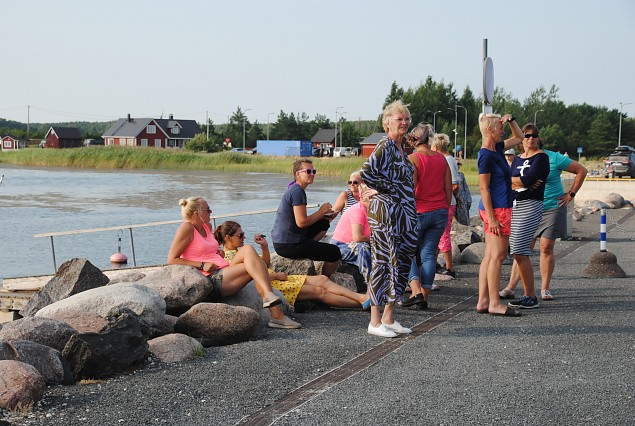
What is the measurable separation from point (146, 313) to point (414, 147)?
3516mm

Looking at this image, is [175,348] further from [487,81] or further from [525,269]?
[487,81]

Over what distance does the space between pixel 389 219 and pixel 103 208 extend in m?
31.1

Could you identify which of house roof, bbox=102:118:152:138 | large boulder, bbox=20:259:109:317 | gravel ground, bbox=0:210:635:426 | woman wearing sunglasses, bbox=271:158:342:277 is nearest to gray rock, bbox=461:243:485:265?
woman wearing sunglasses, bbox=271:158:342:277

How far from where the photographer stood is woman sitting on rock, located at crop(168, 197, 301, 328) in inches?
316

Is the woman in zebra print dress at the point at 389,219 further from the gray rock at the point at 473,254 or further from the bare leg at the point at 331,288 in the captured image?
the gray rock at the point at 473,254

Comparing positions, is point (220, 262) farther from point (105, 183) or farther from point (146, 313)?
point (105, 183)

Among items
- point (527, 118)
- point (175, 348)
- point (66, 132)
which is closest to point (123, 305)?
point (175, 348)

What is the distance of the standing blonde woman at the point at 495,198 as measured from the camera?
8.42 metres

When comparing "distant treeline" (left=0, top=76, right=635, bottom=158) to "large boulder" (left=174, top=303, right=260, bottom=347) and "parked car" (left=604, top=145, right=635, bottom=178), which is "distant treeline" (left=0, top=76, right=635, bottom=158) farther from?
"large boulder" (left=174, top=303, right=260, bottom=347)

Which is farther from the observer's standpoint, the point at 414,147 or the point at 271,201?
the point at 271,201

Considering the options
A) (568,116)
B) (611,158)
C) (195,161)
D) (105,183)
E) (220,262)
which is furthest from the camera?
(568,116)

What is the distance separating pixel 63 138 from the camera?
137375 mm

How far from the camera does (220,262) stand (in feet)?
28.3

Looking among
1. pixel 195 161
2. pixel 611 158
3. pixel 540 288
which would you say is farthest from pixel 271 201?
pixel 195 161
